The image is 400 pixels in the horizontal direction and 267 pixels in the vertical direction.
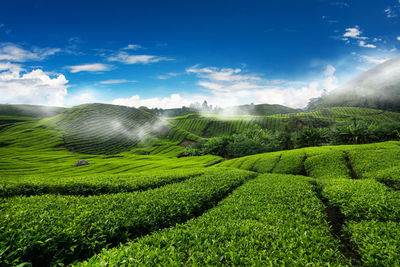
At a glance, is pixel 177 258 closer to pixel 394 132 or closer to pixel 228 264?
pixel 228 264

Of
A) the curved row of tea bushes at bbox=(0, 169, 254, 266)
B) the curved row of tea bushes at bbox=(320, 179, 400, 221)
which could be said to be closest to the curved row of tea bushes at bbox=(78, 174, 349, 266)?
the curved row of tea bushes at bbox=(0, 169, 254, 266)

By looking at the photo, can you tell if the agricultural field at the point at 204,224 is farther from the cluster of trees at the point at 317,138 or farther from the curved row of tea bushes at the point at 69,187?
the cluster of trees at the point at 317,138

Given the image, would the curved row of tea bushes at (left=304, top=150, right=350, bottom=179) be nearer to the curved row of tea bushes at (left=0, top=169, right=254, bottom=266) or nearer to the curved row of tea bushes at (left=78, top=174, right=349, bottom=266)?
the curved row of tea bushes at (left=78, top=174, right=349, bottom=266)

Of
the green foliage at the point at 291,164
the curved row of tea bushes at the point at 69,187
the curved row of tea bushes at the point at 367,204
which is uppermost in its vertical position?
the curved row of tea bushes at the point at 367,204

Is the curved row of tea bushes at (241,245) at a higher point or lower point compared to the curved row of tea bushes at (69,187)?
higher

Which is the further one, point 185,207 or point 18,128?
point 18,128

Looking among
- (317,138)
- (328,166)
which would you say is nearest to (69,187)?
(328,166)

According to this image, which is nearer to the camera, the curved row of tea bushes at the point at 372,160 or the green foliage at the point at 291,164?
the curved row of tea bushes at the point at 372,160

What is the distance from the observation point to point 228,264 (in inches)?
211

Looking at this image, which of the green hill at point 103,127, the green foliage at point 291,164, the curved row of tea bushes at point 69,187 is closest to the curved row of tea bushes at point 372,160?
the green foliage at point 291,164

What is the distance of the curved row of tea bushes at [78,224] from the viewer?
6113mm

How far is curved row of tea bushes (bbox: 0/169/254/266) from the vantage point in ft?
20.1

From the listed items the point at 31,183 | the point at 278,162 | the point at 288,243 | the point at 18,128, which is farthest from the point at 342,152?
the point at 18,128

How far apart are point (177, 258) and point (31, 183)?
56.7 ft
